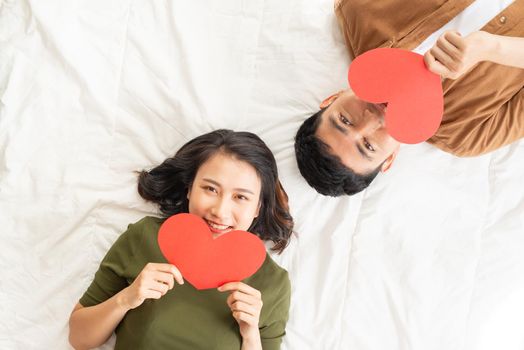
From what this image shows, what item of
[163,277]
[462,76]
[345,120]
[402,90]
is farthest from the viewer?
[462,76]

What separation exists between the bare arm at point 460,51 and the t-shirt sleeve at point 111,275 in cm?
79

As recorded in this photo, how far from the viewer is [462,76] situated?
58.3 inches

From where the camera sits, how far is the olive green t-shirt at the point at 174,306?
1.27 metres

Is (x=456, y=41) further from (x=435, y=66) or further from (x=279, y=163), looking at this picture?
(x=279, y=163)

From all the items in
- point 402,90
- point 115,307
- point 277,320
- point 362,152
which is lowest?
point 277,320

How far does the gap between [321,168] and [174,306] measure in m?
0.48

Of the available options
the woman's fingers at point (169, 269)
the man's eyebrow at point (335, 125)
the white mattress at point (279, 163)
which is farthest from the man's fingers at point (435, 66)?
the woman's fingers at point (169, 269)

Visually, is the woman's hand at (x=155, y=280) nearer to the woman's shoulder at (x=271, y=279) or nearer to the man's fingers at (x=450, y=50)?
the woman's shoulder at (x=271, y=279)

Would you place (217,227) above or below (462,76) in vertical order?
below

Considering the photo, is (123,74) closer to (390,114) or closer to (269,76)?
(269,76)

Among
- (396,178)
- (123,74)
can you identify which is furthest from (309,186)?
(123,74)

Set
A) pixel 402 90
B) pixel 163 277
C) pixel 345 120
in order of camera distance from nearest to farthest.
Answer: pixel 163 277
pixel 402 90
pixel 345 120

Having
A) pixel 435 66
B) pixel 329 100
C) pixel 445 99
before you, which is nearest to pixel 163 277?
pixel 329 100

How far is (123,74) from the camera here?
1.55m
